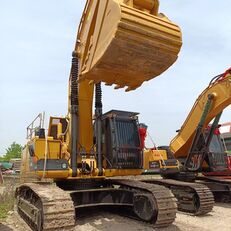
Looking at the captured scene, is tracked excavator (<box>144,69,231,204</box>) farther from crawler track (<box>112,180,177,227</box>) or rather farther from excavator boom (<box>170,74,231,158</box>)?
crawler track (<box>112,180,177,227</box>)

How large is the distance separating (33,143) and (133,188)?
2505mm

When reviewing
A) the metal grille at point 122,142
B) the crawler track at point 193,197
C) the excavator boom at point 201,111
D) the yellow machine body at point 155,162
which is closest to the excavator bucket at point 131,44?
the metal grille at point 122,142

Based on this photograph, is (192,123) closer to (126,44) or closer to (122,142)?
(122,142)

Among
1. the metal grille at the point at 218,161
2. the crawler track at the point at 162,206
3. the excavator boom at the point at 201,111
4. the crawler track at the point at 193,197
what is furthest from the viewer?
the metal grille at the point at 218,161

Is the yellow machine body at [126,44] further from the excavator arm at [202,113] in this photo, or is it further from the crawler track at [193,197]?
the excavator arm at [202,113]

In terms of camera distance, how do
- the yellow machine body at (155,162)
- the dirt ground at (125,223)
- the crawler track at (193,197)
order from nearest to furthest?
1. the dirt ground at (125,223)
2. the crawler track at (193,197)
3. the yellow machine body at (155,162)

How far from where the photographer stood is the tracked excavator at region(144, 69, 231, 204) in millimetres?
11086

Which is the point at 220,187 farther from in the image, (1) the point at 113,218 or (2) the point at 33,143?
(2) the point at 33,143

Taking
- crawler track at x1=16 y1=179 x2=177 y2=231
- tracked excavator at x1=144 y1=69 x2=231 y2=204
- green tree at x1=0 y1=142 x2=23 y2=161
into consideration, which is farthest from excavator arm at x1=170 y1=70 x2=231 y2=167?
green tree at x1=0 y1=142 x2=23 y2=161

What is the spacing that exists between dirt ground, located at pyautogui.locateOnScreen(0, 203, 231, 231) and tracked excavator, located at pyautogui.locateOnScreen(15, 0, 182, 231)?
28cm

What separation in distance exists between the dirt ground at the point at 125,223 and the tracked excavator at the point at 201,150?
67.1 inches

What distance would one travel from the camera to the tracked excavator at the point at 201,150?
36.4 ft

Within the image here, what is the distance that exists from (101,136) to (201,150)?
4.43 meters

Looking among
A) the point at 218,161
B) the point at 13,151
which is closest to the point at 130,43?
the point at 218,161
